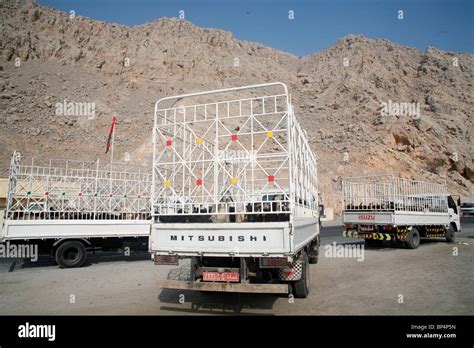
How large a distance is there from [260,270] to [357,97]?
5637 centimetres

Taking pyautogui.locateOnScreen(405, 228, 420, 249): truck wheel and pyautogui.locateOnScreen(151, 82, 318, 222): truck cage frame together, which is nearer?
pyautogui.locateOnScreen(151, 82, 318, 222): truck cage frame

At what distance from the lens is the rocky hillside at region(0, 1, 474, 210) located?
42438 millimetres

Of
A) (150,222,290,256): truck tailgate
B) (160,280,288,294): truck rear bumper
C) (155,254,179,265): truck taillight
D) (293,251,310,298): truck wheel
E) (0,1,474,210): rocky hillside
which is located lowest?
(293,251,310,298): truck wheel

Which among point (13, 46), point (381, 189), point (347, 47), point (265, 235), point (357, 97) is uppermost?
point (347, 47)

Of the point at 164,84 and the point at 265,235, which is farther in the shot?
the point at 164,84

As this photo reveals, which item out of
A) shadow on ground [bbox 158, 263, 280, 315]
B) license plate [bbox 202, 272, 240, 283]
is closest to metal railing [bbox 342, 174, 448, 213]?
shadow on ground [bbox 158, 263, 280, 315]

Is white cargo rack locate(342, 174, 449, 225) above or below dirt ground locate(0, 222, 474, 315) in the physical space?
above

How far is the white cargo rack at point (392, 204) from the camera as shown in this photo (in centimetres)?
1359

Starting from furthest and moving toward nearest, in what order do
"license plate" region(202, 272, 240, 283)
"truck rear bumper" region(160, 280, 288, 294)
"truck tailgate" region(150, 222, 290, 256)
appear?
"license plate" region(202, 272, 240, 283) → "truck tailgate" region(150, 222, 290, 256) → "truck rear bumper" region(160, 280, 288, 294)

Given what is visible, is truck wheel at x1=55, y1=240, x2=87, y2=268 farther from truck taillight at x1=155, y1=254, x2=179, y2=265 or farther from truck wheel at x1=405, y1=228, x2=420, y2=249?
truck wheel at x1=405, y1=228, x2=420, y2=249

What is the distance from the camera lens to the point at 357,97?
56.6m

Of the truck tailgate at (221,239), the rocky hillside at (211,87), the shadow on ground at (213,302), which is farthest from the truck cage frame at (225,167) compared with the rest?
the rocky hillside at (211,87)
